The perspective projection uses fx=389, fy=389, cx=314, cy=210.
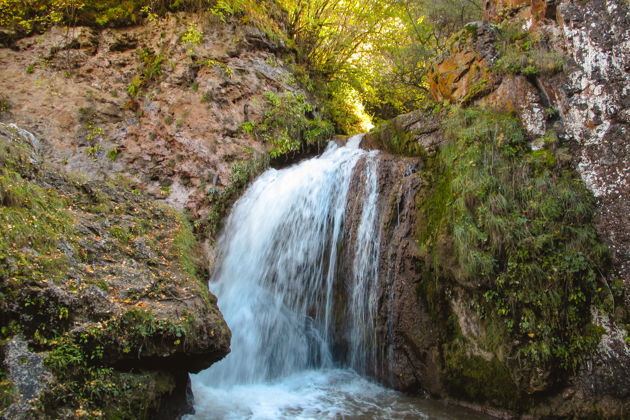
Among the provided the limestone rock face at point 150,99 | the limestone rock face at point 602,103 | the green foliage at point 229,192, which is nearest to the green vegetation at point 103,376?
the green foliage at point 229,192

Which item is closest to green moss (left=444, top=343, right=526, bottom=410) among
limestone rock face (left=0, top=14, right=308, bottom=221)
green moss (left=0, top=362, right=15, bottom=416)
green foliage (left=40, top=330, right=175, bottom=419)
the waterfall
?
the waterfall

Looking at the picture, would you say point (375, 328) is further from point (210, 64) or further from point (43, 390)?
point (210, 64)

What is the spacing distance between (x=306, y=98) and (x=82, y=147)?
5.34 meters

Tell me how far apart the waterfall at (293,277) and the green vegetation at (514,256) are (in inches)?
46.2

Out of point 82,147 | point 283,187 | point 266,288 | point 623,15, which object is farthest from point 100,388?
point 623,15

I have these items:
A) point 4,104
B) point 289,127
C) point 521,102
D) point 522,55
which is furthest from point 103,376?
Answer: point 4,104

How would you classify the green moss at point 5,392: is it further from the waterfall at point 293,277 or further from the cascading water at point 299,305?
the waterfall at point 293,277

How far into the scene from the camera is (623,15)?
5352mm

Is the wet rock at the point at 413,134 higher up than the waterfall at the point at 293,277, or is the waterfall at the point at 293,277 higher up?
the wet rock at the point at 413,134

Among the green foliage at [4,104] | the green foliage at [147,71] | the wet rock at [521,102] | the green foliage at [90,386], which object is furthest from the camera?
the green foliage at [147,71]

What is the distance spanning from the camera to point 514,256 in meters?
4.66

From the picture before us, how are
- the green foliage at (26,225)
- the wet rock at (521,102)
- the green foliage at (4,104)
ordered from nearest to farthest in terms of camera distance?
the green foliage at (26,225), the wet rock at (521,102), the green foliage at (4,104)

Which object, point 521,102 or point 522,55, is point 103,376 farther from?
point 522,55

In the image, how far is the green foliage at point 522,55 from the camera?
5.89m
